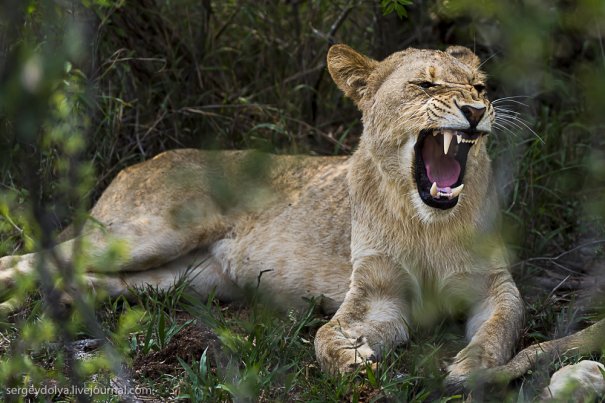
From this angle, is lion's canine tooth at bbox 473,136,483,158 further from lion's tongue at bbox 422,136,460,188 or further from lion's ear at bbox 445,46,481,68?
lion's ear at bbox 445,46,481,68

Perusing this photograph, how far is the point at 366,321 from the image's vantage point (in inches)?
185

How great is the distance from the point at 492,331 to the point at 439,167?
82cm

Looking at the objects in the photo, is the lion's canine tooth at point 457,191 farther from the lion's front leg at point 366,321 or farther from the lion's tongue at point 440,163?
the lion's front leg at point 366,321

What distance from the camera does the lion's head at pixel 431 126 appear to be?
441cm

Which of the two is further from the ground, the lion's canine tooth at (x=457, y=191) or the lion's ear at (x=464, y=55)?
the lion's ear at (x=464, y=55)

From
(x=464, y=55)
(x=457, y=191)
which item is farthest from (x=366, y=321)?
(x=464, y=55)

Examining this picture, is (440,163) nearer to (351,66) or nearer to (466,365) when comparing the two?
(351,66)

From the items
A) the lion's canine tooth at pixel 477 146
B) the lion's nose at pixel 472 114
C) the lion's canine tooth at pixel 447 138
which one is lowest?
the lion's canine tooth at pixel 477 146

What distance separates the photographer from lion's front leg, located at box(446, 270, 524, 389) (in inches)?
159

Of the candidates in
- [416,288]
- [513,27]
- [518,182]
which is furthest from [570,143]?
[513,27]

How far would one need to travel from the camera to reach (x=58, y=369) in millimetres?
3781

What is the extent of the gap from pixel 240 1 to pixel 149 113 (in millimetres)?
1140

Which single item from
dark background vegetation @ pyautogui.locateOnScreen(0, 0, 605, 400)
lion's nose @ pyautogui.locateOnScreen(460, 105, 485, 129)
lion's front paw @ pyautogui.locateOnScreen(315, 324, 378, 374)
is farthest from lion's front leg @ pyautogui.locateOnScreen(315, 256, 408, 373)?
lion's nose @ pyautogui.locateOnScreen(460, 105, 485, 129)

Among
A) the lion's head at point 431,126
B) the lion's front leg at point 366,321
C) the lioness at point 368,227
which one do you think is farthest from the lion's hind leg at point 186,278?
the lion's head at point 431,126
